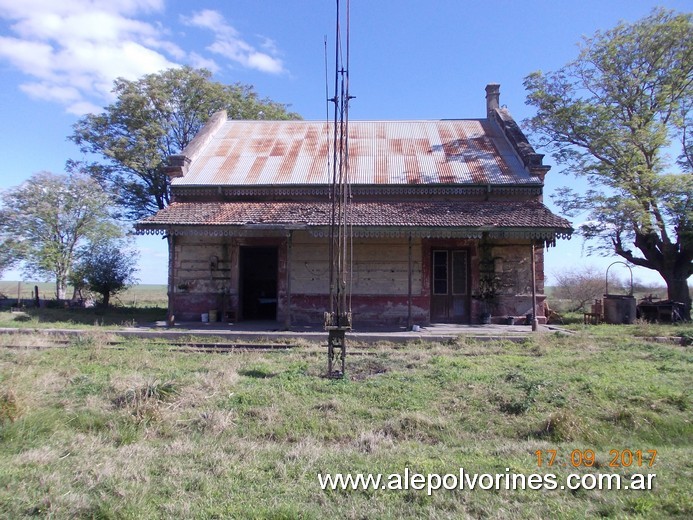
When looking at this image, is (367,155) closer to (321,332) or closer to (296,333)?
(321,332)

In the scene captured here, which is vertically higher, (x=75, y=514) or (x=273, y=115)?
(x=273, y=115)

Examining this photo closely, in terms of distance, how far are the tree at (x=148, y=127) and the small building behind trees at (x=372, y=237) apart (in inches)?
327

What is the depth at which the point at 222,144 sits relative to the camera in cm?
1991

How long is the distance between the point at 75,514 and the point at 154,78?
25.5 metres

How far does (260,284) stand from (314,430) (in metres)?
11.9

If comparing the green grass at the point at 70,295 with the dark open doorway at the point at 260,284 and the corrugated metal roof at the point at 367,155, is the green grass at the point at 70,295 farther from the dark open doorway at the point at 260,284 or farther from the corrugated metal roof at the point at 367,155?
the corrugated metal roof at the point at 367,155

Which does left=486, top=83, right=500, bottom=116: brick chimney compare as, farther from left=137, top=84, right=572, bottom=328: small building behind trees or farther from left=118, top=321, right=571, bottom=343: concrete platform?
left=118, top=321, right=571, bottom=343: concrete platform

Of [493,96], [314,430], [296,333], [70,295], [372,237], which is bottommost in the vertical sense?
[314,430]

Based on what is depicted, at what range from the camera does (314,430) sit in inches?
230

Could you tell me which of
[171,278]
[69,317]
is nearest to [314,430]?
[171,278]

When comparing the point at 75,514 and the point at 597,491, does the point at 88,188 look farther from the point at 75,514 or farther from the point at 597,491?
the point at 597,491

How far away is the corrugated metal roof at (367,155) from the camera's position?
54.9 ft

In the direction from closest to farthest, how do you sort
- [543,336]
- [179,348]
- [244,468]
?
[244,468], [179,348], [543,336]

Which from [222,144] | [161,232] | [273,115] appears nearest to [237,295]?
[161,232]
